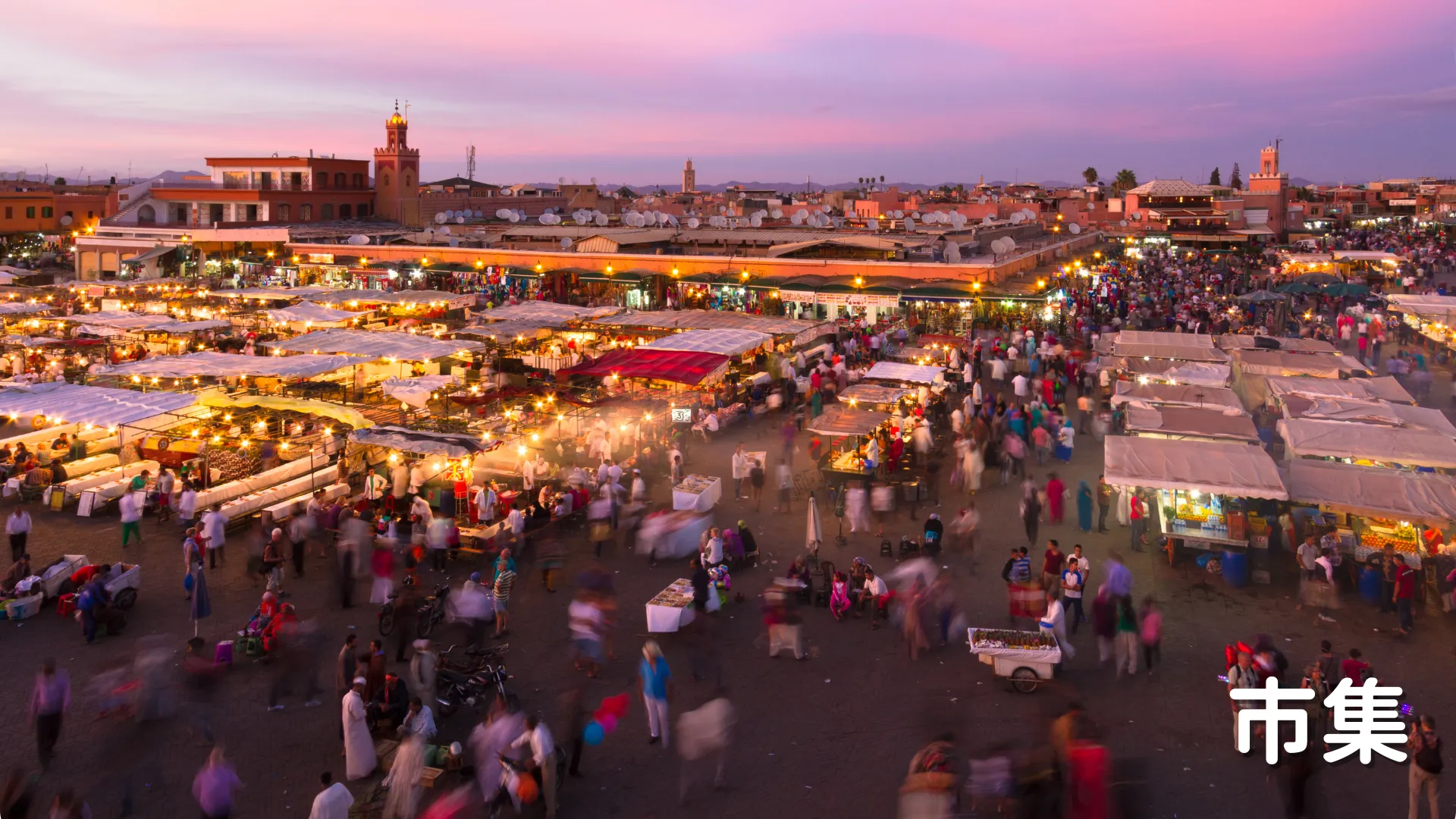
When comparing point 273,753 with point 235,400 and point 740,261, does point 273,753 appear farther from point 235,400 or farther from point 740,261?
point 740,261

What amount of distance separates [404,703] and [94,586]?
4.14 meters

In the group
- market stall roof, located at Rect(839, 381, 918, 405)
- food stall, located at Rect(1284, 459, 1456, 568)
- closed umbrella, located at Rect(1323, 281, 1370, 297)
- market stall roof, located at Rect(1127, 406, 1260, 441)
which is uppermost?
closed umbrella, located at Rect(1323, 281, 1370, 297)

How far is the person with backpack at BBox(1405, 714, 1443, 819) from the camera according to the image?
6621mm

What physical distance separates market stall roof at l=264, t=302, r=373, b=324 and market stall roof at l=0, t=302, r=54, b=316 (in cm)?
807

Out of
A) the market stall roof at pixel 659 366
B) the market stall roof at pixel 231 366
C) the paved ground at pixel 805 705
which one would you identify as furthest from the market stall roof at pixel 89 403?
the market stall roof at pixel 659 366

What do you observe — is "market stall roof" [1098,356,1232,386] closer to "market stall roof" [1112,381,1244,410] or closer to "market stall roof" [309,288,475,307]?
"market stall roof" [1112,381,1244,410]

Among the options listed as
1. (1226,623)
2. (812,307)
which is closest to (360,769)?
(1226,623)

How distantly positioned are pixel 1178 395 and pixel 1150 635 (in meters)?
8.83

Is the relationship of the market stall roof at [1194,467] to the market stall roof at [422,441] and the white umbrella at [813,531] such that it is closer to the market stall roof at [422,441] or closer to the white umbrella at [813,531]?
the white umbrella at [813,531]

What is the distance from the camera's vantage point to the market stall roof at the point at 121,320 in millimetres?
A: 25844

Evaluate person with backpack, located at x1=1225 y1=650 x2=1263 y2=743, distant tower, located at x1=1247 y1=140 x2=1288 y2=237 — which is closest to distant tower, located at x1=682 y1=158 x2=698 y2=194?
distant tower, located at x1=1247 y1=140 x2=1288 y2=237

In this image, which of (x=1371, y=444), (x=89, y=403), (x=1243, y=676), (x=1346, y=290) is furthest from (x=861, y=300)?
(x=1243, y=676)

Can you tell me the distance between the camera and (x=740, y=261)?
110ft

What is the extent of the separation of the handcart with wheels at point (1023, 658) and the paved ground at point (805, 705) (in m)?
0.14
